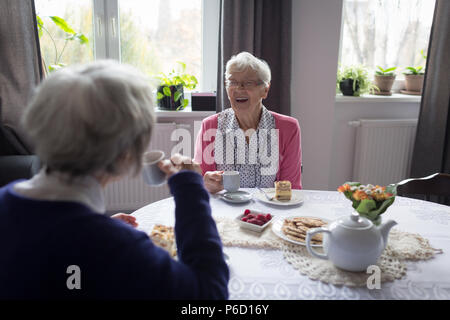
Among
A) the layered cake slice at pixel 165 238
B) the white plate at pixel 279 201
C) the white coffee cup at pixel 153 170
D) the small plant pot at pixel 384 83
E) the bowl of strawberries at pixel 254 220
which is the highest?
the small plant pot at pixel 384 83

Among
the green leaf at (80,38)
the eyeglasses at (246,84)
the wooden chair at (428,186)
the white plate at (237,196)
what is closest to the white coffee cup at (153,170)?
the white plate at (237,196)

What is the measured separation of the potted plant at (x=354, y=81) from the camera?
9.69 feet

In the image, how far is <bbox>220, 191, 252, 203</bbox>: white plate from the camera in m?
1.42

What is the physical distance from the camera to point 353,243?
3.04 feet

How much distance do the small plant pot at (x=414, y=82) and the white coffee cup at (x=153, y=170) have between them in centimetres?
280

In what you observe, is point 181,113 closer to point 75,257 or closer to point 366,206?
point 366,206

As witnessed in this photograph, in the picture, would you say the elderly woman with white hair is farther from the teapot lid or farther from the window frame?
the window frame

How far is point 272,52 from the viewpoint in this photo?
104 inches

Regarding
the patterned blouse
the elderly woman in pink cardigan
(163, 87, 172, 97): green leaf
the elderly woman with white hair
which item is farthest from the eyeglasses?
the elderly woman with white hair

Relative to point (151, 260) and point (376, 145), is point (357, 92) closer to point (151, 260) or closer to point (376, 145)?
point (376, 145)

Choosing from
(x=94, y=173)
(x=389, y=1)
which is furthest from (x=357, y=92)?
(x=94, y=173)

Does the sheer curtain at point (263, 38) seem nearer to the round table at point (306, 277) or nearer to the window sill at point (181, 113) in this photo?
the window sill at point (181, 113)

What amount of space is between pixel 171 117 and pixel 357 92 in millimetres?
1484

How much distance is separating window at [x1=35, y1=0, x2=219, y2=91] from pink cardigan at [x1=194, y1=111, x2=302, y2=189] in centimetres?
119
